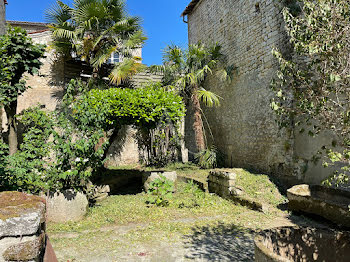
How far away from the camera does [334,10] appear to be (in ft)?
9.18

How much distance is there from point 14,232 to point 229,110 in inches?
347

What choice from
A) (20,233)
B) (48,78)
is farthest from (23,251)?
(48,78)

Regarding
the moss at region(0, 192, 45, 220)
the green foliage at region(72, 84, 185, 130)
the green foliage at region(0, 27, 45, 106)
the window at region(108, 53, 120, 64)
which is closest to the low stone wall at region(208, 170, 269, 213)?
the green foliage at region(72, 84, 185, 130)

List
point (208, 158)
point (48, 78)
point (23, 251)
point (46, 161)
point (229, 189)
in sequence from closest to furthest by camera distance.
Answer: point (23, 251), point (46, 161), point (229, 189), point (48, 78), point (208, 158)

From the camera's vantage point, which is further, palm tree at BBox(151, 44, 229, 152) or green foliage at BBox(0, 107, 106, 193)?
palm tree at BBox(151, 44, 229, 152)

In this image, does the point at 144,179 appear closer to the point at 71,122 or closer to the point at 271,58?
the point at 71,122

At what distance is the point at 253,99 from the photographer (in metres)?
8.33

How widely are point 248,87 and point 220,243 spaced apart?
226 inches

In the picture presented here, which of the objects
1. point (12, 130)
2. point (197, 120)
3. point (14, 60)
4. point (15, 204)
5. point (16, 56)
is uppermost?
point (16, 56)

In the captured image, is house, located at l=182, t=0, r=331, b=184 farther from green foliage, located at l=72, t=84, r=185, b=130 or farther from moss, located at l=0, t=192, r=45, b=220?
moss, located at l=0, t=192, r=45, b=220

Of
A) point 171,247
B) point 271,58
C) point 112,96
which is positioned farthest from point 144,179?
point 271,58

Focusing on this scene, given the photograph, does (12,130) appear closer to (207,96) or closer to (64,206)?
(64,206)

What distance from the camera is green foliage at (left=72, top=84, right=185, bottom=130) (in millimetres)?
5355

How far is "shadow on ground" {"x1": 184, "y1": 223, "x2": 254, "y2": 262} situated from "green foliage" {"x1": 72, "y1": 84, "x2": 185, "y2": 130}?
8.78ft
